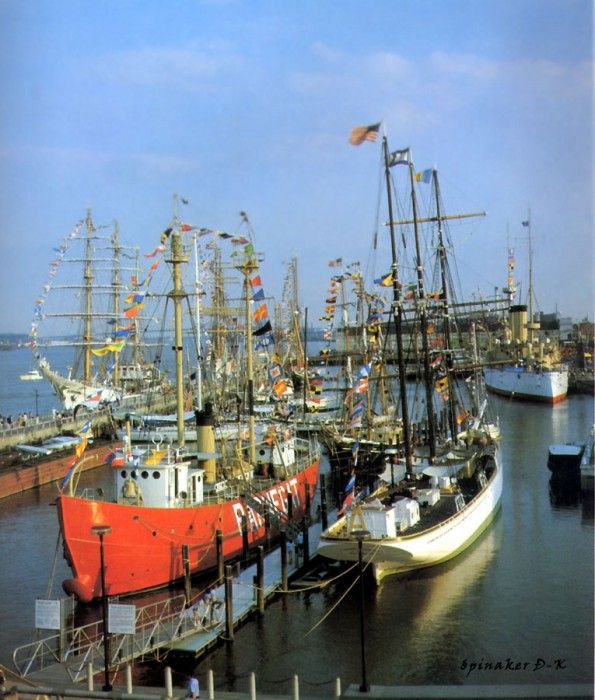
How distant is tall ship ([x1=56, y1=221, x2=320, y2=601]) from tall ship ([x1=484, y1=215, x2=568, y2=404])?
99.3 ft

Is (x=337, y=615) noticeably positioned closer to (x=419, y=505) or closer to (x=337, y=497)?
(x=419, y=505)

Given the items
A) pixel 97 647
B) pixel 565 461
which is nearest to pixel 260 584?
pixel 97 647

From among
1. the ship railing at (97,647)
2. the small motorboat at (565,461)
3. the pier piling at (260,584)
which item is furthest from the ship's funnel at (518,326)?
the ship railing at (97,647)

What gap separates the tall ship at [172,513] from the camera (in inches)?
703

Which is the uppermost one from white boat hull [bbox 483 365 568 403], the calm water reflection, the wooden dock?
white boat hull [bbox 483 365 568 403]

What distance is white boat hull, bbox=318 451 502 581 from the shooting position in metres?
18.3

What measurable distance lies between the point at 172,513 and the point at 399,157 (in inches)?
451

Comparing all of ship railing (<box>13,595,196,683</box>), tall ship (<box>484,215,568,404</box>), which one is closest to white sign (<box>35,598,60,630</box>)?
ship railing (<box>13,595,196,683</box>)

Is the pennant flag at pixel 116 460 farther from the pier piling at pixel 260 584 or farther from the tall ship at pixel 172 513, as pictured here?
the pier piling at pixel 260 584

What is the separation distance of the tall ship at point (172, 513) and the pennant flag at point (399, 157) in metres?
5.03

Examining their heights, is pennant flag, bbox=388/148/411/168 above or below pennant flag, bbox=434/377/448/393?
above

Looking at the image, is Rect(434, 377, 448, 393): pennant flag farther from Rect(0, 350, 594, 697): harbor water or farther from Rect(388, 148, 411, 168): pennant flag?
Rect(388, 148, 411, 168): pennant flag

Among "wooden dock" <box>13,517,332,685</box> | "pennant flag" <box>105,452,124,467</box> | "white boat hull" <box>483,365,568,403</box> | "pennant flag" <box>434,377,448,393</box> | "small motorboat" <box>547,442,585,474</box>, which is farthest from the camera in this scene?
"white boat hull" <box>483,365,568,403</box>

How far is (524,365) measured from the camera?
→ 6950cm
